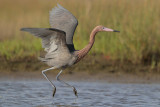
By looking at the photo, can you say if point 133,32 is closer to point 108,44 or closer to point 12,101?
point 108,44

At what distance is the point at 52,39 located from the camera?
24.9 ft

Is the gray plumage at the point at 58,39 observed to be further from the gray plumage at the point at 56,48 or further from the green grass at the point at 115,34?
the green grass at the point at 115,34

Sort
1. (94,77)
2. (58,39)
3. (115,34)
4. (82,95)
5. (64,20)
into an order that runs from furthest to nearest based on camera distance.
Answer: (115,34)
(94,77)
(64,20)
(82,95)
(58,39)

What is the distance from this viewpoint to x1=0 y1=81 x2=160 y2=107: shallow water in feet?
24.4

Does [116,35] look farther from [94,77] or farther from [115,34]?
[94,77]

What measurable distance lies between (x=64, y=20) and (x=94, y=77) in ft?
5.56

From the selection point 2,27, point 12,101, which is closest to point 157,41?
point 12,101

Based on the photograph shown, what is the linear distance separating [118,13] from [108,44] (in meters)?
1.12

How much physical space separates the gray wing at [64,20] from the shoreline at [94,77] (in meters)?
1.40

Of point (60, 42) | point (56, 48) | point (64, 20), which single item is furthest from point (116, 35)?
point (60, 42)

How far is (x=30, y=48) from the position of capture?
10695 millimetres

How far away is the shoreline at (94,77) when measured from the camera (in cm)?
938

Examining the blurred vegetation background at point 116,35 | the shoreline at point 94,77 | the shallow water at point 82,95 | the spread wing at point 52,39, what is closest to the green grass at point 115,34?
the blurred vegetation background at point 116,35

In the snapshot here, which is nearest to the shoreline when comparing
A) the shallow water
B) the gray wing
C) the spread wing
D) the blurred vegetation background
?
the shallow water
